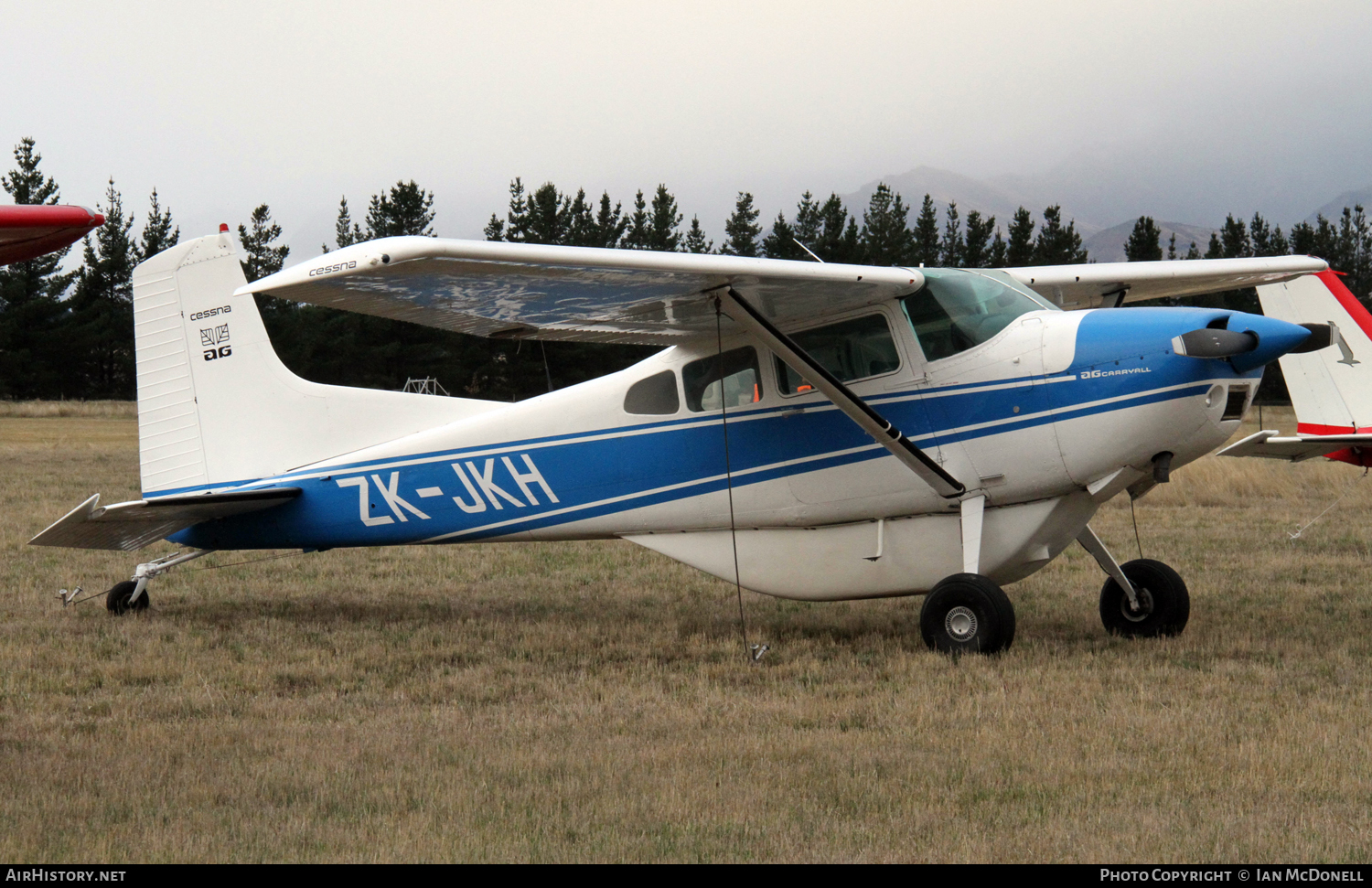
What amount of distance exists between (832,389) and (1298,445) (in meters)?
5.23

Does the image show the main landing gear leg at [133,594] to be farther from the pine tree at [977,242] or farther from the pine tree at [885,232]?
the pine tree at [977,242]

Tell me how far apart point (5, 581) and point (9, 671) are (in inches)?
152

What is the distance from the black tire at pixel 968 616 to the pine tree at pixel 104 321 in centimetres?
6010

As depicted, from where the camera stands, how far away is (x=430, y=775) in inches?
191

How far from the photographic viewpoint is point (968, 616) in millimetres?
7312

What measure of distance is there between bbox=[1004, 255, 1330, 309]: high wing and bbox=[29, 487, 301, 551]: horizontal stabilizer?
6.15 m

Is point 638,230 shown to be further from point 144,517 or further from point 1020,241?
point 144,517

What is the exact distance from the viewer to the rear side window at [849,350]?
7.82 metres

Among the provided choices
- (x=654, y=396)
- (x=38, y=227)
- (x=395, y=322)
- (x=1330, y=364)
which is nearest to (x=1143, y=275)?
(x=1330, y=364)

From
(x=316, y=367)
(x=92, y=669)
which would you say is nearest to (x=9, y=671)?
(x=92, y=669)

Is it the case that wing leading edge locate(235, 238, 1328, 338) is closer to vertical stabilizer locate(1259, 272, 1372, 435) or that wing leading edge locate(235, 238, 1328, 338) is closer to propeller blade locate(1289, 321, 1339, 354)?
propeller blade locate(1289, 321, 1339, 354)

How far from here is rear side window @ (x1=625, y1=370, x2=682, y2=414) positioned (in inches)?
337

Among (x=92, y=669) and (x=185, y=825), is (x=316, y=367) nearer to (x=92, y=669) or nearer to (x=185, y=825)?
(x=92, y=669)

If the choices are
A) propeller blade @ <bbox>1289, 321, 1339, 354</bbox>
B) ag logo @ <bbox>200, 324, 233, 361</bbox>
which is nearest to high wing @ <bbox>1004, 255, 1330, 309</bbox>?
propeller blade @ <bbox>1289, 321, 1339, 354</bbox>
